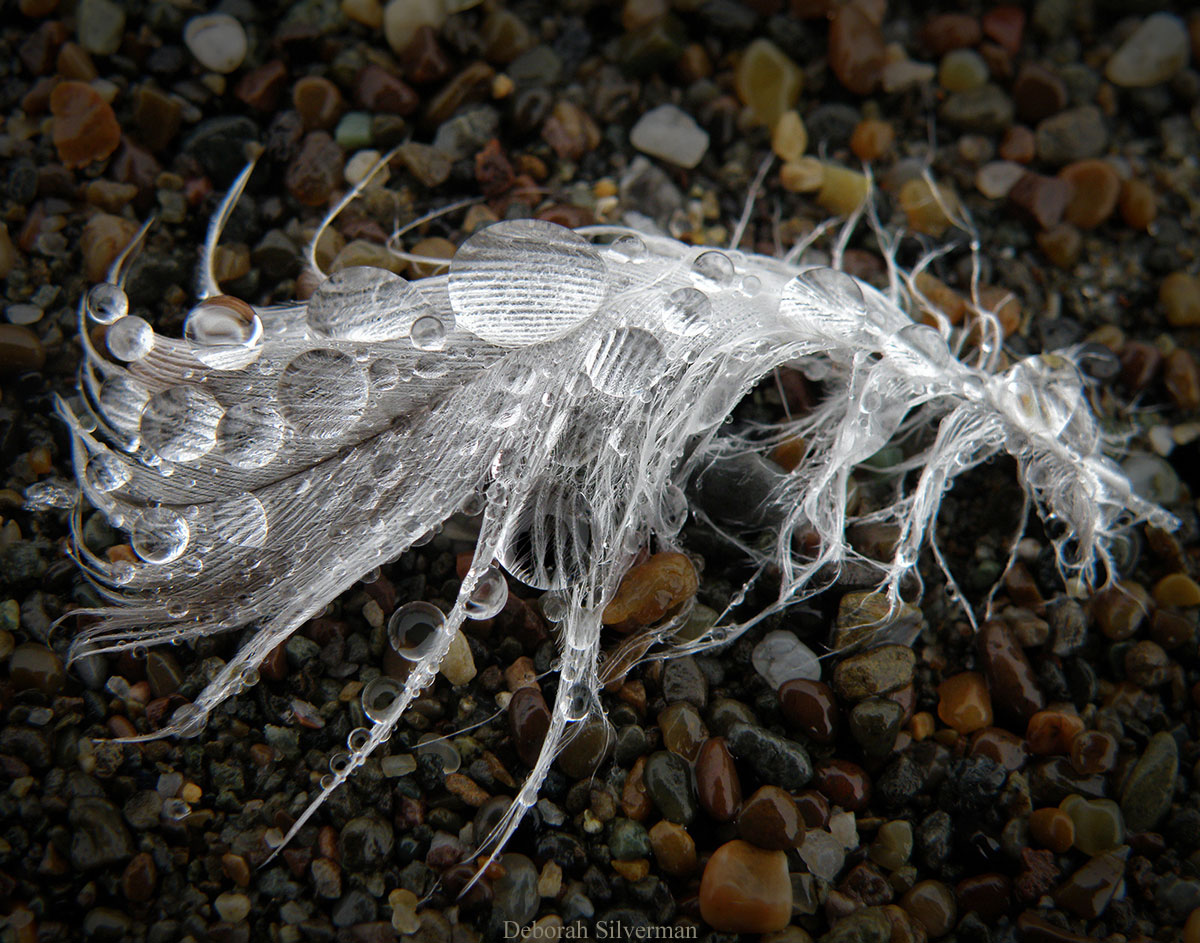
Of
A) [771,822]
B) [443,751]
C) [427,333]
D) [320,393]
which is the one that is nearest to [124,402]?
[320,393]

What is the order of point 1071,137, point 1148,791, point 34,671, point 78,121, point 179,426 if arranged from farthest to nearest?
1. point 1071,137
2. point 78,121
3. point 1148,791
4. point 34,671
5. point 179,426

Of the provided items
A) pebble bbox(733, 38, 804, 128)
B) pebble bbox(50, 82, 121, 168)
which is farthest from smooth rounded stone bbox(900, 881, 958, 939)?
pebble bbox(50, 82, 121, 168)

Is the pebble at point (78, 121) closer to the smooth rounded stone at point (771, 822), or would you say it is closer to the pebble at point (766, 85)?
the pebble at point (766, 85)

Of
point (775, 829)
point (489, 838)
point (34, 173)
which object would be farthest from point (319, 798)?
point (34, 173)

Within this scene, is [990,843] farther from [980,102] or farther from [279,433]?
[980,102]

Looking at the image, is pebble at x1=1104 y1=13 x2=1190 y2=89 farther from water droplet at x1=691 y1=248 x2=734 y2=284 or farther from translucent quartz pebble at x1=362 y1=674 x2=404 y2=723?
translucent quartz pebble at x1=362 y1=674 x2=404 y2=723

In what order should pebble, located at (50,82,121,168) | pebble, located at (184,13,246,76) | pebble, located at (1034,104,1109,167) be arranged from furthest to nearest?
pebble, located at (1034,104,1109,167)
pebble, located at (184,13,246,76)
pebble, located at (50,82,121,168)

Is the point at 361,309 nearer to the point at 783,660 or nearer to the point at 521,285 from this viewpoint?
the point at 521,285
